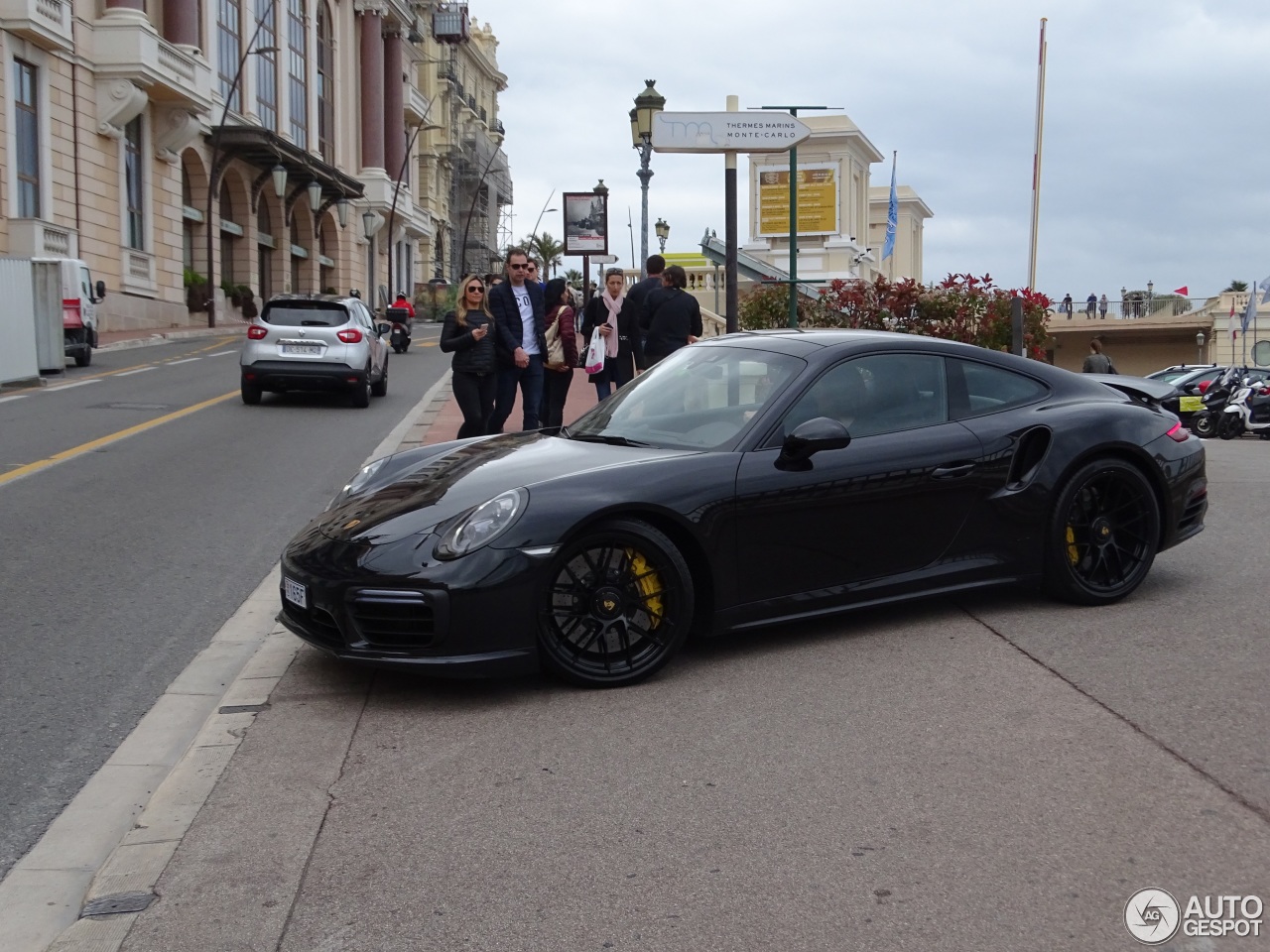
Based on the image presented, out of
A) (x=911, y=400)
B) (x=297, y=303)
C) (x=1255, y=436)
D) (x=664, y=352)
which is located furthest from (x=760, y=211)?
(x=911, y=400)

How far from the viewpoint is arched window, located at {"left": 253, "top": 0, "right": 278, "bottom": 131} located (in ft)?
175

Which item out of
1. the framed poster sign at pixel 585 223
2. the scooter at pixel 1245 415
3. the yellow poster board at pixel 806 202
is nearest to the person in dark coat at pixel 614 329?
the framed poster sign at pixel 585 223

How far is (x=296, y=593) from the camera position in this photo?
527 cm

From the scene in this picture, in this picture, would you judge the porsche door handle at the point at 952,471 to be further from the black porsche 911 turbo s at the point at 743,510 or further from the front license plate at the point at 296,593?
the front license plate at the point at 296,593

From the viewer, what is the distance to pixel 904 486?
575 cm

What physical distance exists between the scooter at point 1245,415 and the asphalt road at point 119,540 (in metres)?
15.7

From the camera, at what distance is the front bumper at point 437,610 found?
191 inches

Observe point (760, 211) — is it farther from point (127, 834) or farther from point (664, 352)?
point (127, 834)

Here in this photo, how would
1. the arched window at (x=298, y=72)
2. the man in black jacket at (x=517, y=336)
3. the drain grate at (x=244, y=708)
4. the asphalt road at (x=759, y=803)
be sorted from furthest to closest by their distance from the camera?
1. the arched window at (x=298, y=72)
2. the man in black jacket at (x=517, y=336)
3. the drain grate at (x=244, y=708)
4. the asphalt road at (x=759, y=803)

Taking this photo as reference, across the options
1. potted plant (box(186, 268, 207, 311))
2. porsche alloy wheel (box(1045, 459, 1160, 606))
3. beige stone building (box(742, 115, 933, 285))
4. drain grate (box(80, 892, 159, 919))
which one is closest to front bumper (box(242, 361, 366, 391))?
porsche alloy wheel (box(1045, 459, 1160, 606))

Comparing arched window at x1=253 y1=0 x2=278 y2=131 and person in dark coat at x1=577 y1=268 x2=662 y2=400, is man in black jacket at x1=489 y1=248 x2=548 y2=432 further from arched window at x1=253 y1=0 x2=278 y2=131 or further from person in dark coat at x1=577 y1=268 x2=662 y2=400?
arched window at x1=253 y1=0 x2=278 y2=131

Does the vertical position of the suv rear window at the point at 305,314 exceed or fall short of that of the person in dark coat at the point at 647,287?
it falls short

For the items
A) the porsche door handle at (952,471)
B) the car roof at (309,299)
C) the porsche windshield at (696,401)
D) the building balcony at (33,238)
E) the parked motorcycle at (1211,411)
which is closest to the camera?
the porsche windshield at (696,401)

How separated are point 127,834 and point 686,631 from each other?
86.7 inches
